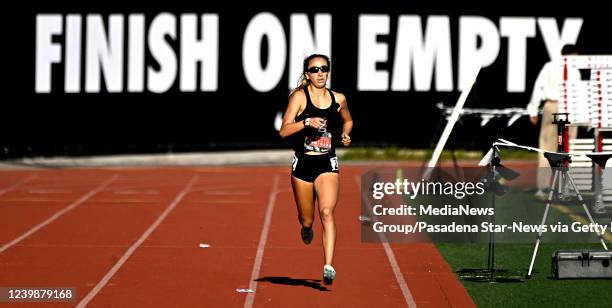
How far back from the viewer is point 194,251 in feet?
46.0

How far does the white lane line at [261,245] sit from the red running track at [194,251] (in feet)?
0.04

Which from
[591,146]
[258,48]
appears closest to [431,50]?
[258,48]

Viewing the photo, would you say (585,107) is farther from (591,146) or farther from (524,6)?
(524,6)

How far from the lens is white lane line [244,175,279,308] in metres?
11.3

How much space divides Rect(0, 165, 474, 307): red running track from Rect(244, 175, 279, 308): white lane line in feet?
0.04

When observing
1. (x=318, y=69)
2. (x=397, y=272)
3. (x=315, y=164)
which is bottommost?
(x=397, y=272)

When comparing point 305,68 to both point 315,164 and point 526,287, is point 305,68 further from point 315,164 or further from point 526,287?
point 526,287

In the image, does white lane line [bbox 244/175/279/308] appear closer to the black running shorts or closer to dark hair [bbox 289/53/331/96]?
the black running shorts

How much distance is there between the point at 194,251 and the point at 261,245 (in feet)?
2.79

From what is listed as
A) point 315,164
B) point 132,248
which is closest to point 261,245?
point 132,248

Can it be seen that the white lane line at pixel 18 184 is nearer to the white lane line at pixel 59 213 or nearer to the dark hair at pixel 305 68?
the white lane line at pixel 59 213
